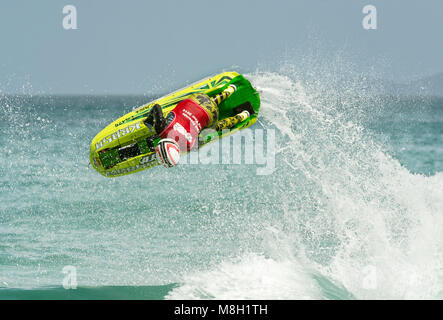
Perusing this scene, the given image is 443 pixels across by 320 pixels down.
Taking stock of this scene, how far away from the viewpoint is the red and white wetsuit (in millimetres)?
8977

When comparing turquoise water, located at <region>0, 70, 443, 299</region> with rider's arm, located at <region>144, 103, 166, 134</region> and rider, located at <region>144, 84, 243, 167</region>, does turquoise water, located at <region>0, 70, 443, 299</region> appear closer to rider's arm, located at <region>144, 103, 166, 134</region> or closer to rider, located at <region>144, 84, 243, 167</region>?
rider, located at <region>144, 84, 243, 167</region>

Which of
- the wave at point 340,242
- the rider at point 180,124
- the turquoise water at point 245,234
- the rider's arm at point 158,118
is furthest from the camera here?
the turquoise water at point 245,234

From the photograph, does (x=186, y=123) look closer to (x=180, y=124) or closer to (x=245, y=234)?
(x=180, y=124)

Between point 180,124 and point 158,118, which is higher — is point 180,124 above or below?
below

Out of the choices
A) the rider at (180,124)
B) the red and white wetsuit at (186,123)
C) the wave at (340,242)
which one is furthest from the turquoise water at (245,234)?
the red and white wetsuit at (186,123)

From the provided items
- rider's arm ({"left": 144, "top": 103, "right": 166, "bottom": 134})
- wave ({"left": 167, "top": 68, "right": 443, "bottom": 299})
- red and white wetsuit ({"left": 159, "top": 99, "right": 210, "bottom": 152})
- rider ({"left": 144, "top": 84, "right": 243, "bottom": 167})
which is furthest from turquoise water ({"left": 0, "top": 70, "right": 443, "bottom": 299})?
rider's arm ({"left": 144, "top": 103, "right": 166, "bottom": 134})

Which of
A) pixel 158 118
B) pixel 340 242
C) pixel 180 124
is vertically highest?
pixel 158 118

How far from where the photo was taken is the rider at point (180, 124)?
8508mm

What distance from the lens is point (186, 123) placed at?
9203mm

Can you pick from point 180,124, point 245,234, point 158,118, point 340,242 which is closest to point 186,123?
point 180,124

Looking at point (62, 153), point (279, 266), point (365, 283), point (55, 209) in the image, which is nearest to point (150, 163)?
point (279, 266)

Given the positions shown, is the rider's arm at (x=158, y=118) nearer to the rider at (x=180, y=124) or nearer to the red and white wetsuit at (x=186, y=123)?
the rider at (x=180, y=124)

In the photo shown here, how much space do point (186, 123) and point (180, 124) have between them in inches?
5.1
